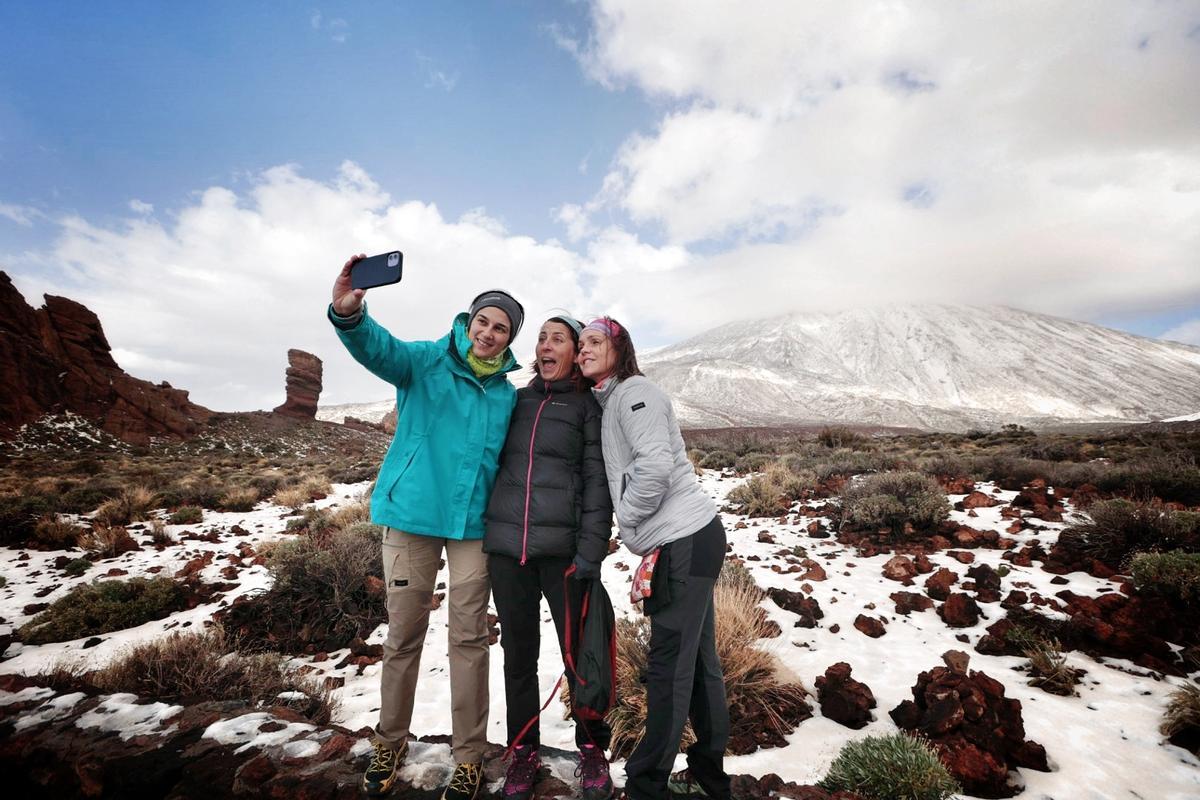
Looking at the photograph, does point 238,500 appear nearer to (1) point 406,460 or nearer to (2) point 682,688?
(1) point 406,460

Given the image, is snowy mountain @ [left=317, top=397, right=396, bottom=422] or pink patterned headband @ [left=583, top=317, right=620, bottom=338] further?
snowy mountain @ [left=317, top=397, right=396, bottom=422]

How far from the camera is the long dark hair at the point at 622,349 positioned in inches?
100

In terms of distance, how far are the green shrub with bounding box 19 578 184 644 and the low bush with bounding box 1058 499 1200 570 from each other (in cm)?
1000

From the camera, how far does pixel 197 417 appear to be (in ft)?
107

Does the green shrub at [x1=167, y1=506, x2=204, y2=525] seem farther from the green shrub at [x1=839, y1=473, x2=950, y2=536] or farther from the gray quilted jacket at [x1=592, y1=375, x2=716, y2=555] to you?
the green shrub at [x1=839, y1=473, x2=950, y2=536]

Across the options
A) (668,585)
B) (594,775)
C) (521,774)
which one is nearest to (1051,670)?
(668,585)

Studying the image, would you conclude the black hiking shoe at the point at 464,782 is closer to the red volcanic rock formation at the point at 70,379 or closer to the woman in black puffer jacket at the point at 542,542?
the woman in black puffer jacket at the point at 542,542

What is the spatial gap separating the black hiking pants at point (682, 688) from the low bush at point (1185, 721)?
108 inches

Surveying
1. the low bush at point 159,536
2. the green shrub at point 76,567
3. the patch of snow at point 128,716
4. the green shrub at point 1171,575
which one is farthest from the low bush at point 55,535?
the green shrub at point 1171,575

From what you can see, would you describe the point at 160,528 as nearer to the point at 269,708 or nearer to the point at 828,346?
the point at 269,708

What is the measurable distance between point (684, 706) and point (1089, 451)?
14.2m

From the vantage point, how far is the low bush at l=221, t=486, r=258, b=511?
1072 centimetres

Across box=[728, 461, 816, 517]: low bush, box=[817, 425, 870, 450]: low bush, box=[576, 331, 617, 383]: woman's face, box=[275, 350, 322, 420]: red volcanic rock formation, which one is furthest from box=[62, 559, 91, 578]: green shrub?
box=[275, 350, 322, 420]: red volcanic rock formation

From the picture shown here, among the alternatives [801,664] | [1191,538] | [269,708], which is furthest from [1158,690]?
[269,708]
